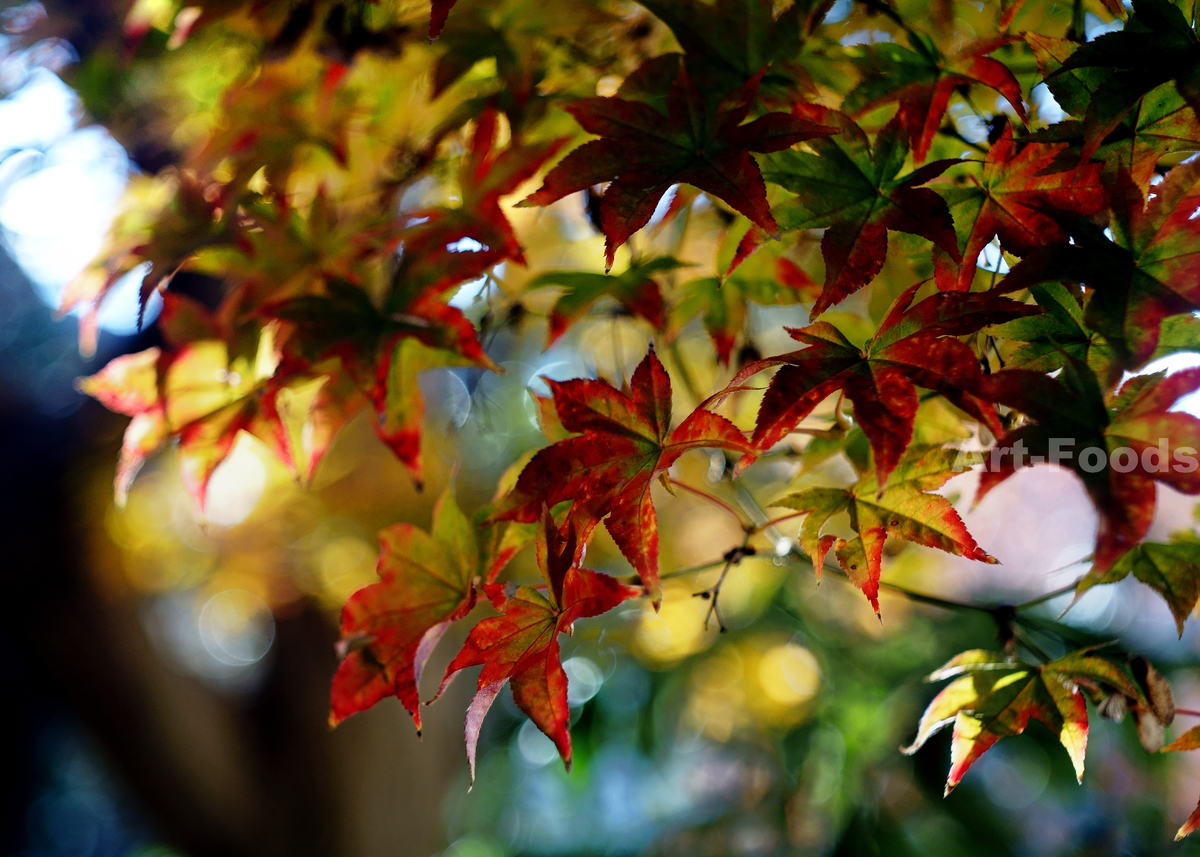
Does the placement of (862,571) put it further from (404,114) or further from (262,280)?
(404,114)

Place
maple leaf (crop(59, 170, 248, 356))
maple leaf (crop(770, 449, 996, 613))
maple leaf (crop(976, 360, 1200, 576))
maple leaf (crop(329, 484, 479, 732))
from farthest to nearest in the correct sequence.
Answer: maple leaf (crop(59, 170, 248, 356)) → maple leaf (crop(329, 484, 479, 732)) → maple leaf (crop(770, 449, 996, 613)) → maple leaf (crop(976, 360, 1200, 576))

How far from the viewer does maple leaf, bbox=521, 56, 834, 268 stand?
367 millimetres

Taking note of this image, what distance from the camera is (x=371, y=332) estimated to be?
1.79ft

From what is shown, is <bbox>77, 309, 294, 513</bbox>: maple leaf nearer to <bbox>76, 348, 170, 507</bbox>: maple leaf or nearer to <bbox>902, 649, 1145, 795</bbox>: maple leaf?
<bbox>76, 348, 170, 507</bbox>: maple leaf

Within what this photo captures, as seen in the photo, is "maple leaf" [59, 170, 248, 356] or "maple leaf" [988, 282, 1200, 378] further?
"maple leaf" [59, 170, 248, 356]

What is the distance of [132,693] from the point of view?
62.3 inches

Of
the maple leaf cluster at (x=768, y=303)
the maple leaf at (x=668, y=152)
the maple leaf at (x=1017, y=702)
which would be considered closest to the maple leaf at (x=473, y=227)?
the maple leaf cluster at (x=768, y=303)

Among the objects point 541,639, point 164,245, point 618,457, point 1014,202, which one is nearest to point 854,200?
point 1014,202

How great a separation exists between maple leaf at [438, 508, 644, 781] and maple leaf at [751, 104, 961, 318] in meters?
0.18

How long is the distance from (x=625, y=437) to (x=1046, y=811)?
73.5 inches

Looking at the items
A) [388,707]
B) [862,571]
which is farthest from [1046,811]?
[862,571]

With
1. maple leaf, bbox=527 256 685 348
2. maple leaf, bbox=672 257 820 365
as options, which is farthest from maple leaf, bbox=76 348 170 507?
maple leaf, bbox=672 257 820 365

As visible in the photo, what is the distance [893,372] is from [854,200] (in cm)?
11

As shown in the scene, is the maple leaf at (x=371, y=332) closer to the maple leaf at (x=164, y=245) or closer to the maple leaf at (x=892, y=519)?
the maple leaf at (x=164, y=245)
